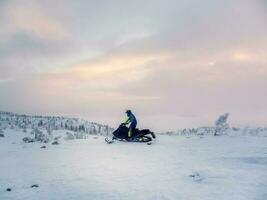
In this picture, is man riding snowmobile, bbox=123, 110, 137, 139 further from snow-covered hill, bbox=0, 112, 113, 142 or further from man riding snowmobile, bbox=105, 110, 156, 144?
snow-covered hill, bbox=0, 112, 113, 142

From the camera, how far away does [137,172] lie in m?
15.9

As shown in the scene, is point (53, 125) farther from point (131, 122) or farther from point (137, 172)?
point (137, 172)

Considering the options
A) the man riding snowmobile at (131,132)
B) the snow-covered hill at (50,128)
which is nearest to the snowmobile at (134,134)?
the man riding snowmobile at (131,132)

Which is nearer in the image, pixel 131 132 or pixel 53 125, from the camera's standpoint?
pixel 131 132

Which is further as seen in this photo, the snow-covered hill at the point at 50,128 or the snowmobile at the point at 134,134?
the snow-covered hill at the point at 50,128

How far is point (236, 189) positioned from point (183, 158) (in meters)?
6.14

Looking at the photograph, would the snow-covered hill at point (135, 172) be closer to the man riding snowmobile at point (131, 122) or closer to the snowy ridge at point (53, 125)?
the man riding snowmobile at point (131, 122)

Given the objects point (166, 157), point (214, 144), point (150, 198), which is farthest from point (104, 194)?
point (214, 144)

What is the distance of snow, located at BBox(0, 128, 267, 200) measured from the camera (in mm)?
12867

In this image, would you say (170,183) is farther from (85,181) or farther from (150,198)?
(85,181)

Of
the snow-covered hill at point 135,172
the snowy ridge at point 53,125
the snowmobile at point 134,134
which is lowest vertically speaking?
the snow-covered hill at point 135,172

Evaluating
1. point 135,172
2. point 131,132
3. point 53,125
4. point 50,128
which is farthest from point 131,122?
point 53,125

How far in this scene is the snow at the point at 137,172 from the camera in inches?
507

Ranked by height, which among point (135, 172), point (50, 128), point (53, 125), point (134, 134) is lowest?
point (135, 172)
